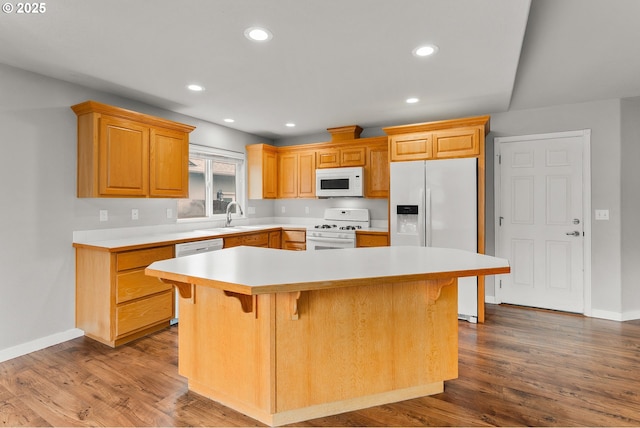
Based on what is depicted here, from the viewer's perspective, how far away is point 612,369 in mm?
2510

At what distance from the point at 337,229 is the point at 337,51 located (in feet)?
8.09

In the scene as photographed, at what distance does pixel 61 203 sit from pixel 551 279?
5157 mm

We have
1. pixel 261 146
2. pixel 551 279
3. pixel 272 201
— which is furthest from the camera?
pixel 272 201

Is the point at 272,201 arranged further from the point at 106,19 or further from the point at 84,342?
the point at 106,19

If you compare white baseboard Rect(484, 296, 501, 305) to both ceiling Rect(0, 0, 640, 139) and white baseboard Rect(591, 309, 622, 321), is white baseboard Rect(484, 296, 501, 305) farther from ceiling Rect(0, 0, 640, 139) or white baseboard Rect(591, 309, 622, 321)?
ceiling Rect(0, 0, 640, 139)

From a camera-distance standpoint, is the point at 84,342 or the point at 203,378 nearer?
the point at 203,378

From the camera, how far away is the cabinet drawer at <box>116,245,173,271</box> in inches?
115

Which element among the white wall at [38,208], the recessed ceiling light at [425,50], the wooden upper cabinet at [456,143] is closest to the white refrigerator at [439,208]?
the wooden upper cabinet at [456,143]

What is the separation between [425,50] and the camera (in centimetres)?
243

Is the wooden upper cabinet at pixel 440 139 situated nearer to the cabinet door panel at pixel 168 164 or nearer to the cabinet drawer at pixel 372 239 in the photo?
the cabinet drawer at pixel 372 239

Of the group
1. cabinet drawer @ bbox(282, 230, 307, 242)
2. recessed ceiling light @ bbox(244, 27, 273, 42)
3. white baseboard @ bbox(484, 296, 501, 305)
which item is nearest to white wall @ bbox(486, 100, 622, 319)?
white baseboard @ bbox(484, 296, 501, 305)

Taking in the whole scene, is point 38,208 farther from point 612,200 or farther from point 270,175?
point 612,200

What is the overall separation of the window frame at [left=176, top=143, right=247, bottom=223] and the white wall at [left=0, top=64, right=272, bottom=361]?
4.15 feet

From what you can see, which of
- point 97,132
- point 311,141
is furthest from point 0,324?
point 311,141
